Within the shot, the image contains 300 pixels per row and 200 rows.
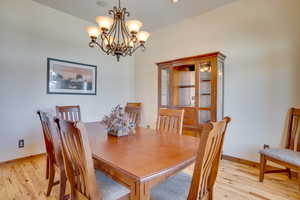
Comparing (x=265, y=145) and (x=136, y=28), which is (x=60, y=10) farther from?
(x=265, y=145)

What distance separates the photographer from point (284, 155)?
189cm

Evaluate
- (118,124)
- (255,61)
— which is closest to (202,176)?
(118,124)

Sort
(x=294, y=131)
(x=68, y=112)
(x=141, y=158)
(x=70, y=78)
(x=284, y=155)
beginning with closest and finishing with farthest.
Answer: (x=141, y=158)
(x=284, y=155)
(x=294, y=131)
(x=68, y=112)
(x=70, y=78)

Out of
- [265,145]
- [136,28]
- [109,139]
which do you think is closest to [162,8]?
[136,28]

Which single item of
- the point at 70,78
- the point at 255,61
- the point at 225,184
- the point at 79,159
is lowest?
the point at 225,184

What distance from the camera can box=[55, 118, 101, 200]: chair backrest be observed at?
0.93 m

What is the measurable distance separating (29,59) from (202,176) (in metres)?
3.30

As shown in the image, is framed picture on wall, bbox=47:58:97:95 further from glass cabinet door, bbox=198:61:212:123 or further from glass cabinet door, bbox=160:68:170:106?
glass cabinet door, bbox=198:61:212:123

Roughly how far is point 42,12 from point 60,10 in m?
0.33

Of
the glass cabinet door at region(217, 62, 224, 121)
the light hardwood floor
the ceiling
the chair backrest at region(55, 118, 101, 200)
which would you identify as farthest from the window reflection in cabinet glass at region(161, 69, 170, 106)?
the chair backrest at region(55, 118, 101, 200)

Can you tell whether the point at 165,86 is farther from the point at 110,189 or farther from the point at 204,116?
the point at 110,189

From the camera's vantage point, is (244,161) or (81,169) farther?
(244,161)

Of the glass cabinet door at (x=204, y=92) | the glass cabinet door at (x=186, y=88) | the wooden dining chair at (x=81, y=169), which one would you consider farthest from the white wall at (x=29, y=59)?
the glass cabinet door at (x=204, y=92)

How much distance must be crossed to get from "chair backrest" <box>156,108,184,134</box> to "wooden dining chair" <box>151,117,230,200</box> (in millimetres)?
720
